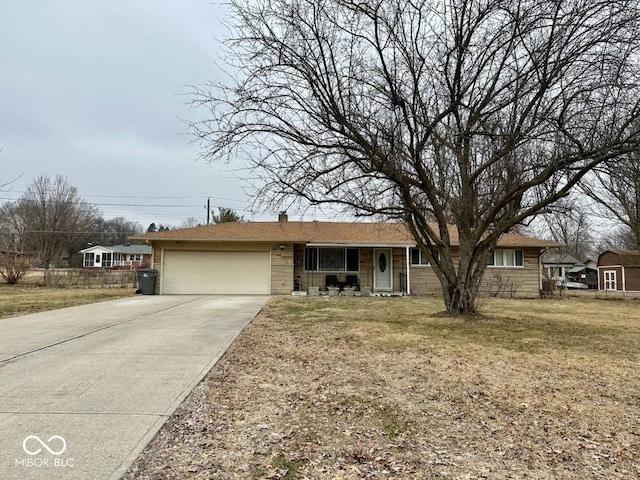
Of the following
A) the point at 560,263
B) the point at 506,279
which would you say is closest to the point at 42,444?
the point at 506,279

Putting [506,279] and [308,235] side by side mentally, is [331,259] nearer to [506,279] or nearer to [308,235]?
[308,235]

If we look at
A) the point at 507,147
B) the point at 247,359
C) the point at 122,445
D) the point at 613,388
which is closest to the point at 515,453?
the point at 613,388

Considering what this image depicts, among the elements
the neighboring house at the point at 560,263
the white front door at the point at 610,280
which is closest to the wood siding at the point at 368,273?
the white front door at the point at 610,280

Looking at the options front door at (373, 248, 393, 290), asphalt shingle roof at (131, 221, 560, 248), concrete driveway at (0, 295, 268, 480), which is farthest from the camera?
front door at (373, 248, 393, 290)

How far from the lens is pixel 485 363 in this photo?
5984 millimetres

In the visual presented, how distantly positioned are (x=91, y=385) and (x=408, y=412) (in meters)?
3.25

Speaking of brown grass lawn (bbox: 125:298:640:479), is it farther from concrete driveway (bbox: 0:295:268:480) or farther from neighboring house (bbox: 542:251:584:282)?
neighboring house (bbox: 542:251:584:282)

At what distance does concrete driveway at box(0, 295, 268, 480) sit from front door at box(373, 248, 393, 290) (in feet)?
35.4

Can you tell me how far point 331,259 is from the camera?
1936cm

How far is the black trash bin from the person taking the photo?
17.6 m

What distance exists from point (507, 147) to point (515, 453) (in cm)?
701

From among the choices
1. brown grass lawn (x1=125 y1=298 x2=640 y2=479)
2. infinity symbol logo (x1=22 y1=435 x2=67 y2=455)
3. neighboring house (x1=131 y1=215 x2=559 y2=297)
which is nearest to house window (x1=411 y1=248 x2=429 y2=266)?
neighboring house (x1=131 y1=215 x2=559 y2=297)

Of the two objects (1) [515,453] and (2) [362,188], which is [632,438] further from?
(2) [362,188]

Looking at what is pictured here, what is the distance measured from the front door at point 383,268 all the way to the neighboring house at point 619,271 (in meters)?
22.1
